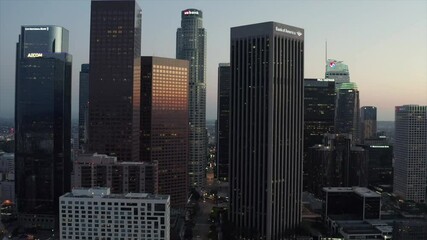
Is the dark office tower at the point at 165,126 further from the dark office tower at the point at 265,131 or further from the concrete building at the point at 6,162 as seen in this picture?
the concrete building at the point at 6,162

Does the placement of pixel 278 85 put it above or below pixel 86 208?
above

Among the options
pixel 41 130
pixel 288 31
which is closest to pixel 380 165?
pixel 288 31

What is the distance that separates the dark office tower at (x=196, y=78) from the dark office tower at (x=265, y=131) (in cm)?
5440

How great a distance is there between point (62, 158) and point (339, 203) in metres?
57.4

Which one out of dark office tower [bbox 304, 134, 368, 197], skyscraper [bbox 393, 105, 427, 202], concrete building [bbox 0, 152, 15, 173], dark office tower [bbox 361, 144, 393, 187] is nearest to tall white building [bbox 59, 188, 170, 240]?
concrete building [bbox 0, 152, 15, 173]

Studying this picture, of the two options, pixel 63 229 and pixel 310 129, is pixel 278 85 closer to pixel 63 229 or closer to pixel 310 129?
pixel 63 229

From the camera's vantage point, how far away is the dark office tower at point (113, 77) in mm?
100625

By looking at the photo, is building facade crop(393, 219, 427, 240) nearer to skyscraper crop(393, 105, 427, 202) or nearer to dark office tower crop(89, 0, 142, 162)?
dark office tower crop(89, 0, 142, 162)

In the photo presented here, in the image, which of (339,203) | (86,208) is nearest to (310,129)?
(339,203)

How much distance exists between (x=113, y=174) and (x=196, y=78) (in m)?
97.0

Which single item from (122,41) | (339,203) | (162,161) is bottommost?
(339,203)

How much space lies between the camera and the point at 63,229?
209ft

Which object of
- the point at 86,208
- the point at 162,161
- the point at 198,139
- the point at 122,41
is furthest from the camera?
the point at 198,139

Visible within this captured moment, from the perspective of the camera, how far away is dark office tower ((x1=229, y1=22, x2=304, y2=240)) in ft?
283
